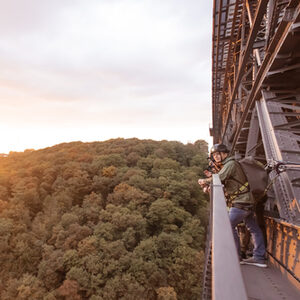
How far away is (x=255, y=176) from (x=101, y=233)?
26009 mm

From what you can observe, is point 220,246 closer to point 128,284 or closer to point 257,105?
point 257,105

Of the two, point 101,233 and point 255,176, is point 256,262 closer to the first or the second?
point 255,176

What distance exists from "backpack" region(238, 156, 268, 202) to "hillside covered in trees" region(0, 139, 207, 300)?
20795 millimetres

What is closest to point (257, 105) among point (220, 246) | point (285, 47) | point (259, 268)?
point (285, 47)

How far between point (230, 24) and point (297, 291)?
8644 millimetres

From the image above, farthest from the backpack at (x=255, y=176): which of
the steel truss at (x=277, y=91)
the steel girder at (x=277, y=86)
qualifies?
the steel girder at (x=277, y=86)

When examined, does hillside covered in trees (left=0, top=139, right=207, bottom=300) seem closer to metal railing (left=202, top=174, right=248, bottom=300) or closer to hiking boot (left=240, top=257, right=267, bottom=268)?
hiking boot (left=240, top=257, right=267, bottom=268)

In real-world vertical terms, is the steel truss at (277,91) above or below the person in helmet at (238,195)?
above

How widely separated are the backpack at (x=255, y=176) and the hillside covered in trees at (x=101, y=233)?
819 inches

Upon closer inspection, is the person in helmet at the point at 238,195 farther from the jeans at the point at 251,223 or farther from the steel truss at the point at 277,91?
the steel truss at the point at 277,91

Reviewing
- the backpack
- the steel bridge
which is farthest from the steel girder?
the backpack

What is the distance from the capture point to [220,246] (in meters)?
1.00

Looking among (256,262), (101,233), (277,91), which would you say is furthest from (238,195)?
(101,233)

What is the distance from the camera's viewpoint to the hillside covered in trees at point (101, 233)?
2106 centimetres
